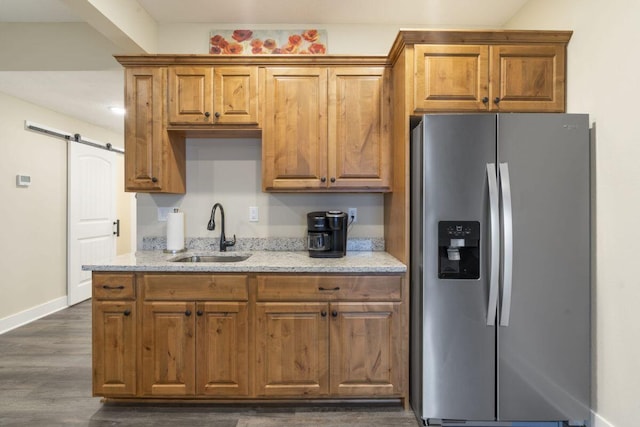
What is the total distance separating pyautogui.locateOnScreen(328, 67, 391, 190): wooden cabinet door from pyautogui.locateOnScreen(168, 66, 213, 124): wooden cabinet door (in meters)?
0.88

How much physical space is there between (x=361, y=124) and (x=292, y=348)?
62.1 inches

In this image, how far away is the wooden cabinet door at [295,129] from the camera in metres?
2.41

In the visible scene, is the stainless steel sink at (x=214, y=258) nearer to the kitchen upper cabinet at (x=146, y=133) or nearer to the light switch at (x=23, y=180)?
the kitchen upper cabinet at (x=146, y=133)

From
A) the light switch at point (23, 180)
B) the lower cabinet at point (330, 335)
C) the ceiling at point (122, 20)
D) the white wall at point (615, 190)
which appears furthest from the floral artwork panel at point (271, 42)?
the light switch at point (23, 180)

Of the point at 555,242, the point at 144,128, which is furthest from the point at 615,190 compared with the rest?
the point at 144,128

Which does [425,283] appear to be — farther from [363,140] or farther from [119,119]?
[119,119]

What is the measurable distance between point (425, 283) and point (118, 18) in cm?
264

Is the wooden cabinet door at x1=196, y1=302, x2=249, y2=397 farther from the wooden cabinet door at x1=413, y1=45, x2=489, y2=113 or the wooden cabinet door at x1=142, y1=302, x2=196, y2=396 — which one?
the wooden cabinet door at x1=413, y1=45, x2=489, y2=113

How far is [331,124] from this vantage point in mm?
2410

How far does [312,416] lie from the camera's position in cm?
208

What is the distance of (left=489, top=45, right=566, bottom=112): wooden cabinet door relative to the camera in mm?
2072

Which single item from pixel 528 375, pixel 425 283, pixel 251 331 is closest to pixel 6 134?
pixel 251 331

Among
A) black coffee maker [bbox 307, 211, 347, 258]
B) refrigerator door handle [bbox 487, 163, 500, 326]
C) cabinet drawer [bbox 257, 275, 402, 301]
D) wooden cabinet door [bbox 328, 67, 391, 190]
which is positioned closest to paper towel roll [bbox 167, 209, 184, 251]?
cabinet drawer [bbox 257, 275, 402, 301]

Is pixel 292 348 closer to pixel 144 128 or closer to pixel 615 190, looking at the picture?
pixel 144 128
